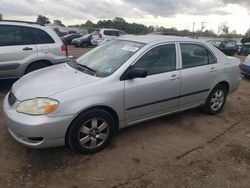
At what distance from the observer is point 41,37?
628 centimetres

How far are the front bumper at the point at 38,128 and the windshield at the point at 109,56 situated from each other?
37.6 inches

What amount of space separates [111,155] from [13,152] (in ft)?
4.45

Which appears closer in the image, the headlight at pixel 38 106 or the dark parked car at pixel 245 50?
the headlight at pixel 38 106

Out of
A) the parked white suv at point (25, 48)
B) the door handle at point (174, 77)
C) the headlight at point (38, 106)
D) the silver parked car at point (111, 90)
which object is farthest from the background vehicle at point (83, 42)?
the headlight at point (38, 106)

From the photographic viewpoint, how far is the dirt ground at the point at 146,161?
9.83 feet

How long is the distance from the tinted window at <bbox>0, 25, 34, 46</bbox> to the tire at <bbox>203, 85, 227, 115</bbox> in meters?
4.31

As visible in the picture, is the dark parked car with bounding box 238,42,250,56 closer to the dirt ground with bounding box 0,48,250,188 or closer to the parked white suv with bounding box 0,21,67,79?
the dirt ground with bounding box 0,48,250,188

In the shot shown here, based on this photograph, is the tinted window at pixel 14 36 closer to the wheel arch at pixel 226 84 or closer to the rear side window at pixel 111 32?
the wheel arch at pixel 226 84

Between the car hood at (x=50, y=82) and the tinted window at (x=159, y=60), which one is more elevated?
the tinted window at (x=159, y=60)

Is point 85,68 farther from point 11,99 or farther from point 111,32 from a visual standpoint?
point 111,32

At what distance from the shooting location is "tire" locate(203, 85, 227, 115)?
16.2 feet

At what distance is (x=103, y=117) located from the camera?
3.45m

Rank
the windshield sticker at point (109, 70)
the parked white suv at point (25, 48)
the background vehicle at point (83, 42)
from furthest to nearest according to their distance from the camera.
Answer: the background vehicle at point (83, 42) < the parked white suv at point (25, 48) < the windshield sticker at point (109, 70)

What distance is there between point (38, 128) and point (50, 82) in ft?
2.53
